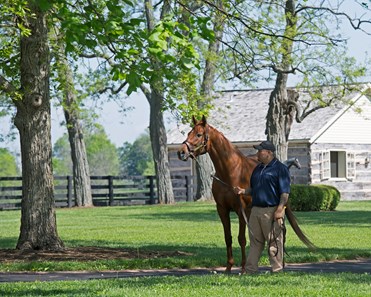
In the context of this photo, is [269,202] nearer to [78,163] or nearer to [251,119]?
[78,163]

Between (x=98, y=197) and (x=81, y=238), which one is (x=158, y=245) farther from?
(x=98, y=197)

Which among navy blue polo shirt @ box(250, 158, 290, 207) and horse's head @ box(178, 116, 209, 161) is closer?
navy blue polo shirt @ box(250, 158, 290, 207)

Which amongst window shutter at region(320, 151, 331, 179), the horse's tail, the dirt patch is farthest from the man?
window shutter at region(320, 151, 331, 179)

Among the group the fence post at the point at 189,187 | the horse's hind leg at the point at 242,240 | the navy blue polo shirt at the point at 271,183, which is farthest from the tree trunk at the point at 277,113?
the navy blue polo shirt at the point at 271,183

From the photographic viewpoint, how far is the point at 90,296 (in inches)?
465

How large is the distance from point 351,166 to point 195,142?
3789 centimetres

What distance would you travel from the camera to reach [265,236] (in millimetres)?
14391

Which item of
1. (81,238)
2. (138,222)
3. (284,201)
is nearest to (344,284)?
(284,201)

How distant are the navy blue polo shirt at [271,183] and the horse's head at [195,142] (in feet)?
4.59

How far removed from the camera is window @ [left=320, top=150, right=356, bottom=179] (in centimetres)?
5116

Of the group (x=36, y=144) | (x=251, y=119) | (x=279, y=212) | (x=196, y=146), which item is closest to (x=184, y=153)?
(x=196, y=146)

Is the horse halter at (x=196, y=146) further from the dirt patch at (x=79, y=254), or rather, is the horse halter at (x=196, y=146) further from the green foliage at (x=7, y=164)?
the green foliage at (x=7, y=164)

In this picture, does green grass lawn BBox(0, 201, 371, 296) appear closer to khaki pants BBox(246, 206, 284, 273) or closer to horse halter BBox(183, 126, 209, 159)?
khaki pants BBox(246, 206, 284, 273)

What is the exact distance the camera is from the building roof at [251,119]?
1997 inches
